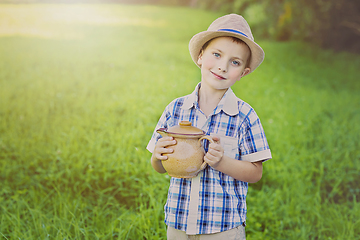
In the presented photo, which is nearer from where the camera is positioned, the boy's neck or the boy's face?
the boy's face

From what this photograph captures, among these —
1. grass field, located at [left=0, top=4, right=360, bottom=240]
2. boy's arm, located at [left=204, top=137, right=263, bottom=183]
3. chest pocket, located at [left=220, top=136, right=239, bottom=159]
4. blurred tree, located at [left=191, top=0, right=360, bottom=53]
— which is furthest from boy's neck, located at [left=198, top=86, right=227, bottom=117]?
blurred tree, located at [left=191, top=0, right=360, bottom=53]

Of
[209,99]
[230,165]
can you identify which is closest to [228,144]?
[230,165]

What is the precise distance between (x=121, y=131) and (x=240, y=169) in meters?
2.57

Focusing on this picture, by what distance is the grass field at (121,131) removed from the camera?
9.22ft

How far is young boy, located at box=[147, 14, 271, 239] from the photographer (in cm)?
163

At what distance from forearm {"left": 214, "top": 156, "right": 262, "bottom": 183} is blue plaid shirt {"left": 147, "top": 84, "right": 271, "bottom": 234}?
5 centimetres

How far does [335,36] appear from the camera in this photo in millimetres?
9516

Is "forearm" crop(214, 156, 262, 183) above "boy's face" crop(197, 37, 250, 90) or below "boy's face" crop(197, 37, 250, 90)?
below

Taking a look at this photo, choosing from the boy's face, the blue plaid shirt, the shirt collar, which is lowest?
the blue plaid shirt

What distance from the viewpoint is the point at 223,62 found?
5.30 ft

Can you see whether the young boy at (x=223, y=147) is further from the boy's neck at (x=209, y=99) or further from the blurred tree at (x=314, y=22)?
the blurred tree at (x=314, y=22)

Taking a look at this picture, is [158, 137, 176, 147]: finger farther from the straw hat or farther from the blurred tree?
the blurred tree

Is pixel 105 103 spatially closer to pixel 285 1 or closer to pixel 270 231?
pixel 270 231

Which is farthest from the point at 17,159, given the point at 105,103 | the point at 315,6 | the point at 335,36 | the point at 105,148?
the point at 335,36
